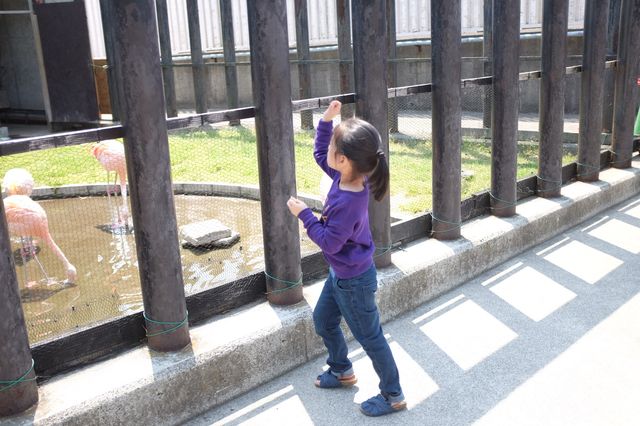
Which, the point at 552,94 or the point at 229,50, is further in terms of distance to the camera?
the point at 229,50

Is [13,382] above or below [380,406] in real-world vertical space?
above

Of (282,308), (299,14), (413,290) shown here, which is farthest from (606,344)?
(299,14)

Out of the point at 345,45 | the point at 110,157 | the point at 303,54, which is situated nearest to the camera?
the point at 110,157

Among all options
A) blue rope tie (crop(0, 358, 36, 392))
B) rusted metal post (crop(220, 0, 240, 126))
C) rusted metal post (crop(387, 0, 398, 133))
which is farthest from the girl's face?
rusted metal post (crop(220, 0, 240, 126))

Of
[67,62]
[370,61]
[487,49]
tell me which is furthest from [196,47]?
[370,61]

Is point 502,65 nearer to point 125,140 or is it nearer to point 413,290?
point 413,290

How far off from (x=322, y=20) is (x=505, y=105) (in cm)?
1157

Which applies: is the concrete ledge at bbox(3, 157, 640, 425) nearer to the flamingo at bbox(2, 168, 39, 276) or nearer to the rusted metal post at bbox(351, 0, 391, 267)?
the rusted metal post at bbox(351, 0, 391, 267)

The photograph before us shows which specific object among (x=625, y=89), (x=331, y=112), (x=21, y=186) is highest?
(x=331, y=112)

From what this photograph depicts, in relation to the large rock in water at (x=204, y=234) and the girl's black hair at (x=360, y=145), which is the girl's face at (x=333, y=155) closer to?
the girl's black hair at (x=360, y=145)

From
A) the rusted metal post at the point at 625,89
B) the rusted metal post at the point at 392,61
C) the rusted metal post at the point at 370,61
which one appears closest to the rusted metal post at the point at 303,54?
the rusted metal post at the point at 392,61

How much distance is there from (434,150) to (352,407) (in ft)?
7.16

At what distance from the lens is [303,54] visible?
10898 millimetres

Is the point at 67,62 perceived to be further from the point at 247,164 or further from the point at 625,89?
the point at 625,89
